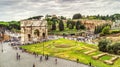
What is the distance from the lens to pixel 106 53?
63.8 metres

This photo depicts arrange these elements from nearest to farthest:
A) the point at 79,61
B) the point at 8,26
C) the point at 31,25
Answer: the point at 79,61
the point at 31,25
the point at 8,26

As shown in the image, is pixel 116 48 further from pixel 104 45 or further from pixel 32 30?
pixel 32 30

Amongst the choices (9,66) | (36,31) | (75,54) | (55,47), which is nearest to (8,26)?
(36,31)

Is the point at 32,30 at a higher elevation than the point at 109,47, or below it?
higher

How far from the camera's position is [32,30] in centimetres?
9638

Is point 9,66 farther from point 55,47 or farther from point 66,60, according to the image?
point 55,47

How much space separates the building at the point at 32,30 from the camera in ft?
315

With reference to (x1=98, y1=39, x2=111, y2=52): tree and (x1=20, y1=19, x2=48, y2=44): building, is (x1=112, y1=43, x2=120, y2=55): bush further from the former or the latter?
(x1=20, y1=19, x2=48, y2=44): building

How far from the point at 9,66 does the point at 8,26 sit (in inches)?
4976

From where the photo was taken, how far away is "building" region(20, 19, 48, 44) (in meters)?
95.9

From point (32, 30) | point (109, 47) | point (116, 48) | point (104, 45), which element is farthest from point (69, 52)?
point (32, 30)

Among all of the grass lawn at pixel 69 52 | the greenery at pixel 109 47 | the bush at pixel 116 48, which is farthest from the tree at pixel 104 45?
the bush at pixel 116 48

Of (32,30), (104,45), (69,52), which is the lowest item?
(69,52)

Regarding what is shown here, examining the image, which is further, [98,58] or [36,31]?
[36,31]
